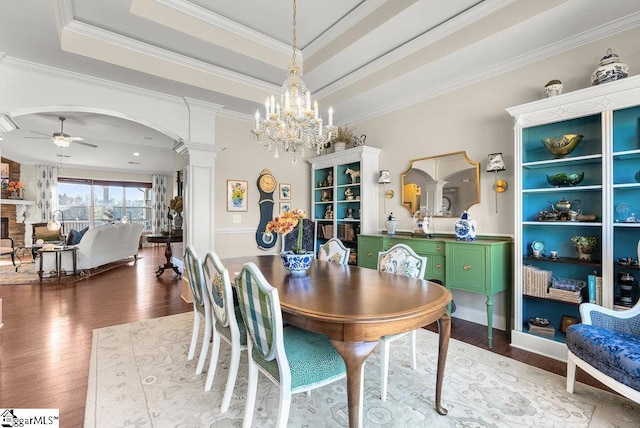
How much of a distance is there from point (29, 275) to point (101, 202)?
5.62 metres

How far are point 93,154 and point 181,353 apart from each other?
8.09 m

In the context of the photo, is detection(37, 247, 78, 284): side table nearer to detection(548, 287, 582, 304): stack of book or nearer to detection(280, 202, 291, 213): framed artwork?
detection(280, 202, 291, 213): framed artwork

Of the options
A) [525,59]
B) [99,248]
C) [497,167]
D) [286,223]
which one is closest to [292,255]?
[286,223]

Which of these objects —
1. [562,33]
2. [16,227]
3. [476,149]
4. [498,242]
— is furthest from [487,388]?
[16,227]

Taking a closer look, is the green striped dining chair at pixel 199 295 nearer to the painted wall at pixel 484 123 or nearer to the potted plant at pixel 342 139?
the painted wall at pixel 484 123

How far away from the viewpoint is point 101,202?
34.5ft

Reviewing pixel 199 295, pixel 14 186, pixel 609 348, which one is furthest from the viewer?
pixel 14 186

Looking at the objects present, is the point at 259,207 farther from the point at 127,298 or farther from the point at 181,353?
the point at 181,353

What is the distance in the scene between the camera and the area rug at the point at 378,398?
1.70 metres

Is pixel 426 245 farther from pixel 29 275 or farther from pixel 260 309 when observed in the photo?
pixel 29 275

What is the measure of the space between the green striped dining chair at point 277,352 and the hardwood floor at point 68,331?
1.18 meters

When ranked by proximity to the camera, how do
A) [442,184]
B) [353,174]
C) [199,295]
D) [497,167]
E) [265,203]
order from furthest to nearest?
1. [265,203]
2. [353,174]
3. [442,184]
4. [497,167]
5. [199,295]

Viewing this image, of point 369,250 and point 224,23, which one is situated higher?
point 224,23

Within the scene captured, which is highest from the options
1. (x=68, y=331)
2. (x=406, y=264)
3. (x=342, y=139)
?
(x=342, y=139)
